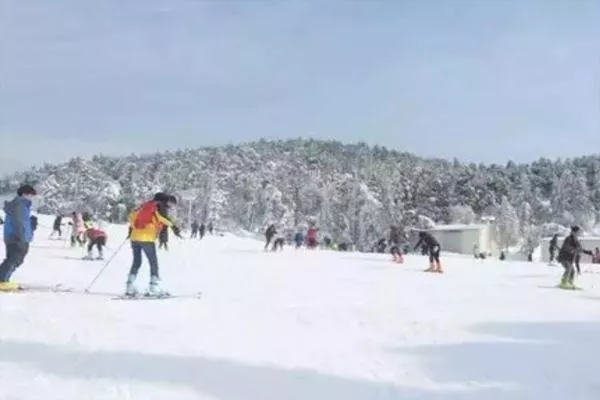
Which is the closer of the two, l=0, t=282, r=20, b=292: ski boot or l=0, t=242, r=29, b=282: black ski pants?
l=0, t=282, r=20, b=292: ski boot

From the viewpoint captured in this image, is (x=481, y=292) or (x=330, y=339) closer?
(x=330, y=339)

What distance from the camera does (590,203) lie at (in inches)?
5886

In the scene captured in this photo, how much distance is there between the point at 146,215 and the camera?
12289mm

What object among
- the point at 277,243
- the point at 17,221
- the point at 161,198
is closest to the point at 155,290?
the point at 161,198

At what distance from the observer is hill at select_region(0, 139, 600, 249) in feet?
421

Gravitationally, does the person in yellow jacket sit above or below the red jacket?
above

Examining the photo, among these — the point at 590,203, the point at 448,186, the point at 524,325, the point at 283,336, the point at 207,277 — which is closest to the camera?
the point at 283,336

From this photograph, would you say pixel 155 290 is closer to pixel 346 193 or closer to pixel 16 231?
pixel 16 231

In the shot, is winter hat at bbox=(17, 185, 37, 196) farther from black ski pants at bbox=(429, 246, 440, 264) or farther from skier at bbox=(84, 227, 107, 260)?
black ski pants at bbox=(429, 246, 440, 264)

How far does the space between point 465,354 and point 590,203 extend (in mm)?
151617

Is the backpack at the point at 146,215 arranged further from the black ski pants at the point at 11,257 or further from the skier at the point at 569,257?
the skier at the point at 569,257

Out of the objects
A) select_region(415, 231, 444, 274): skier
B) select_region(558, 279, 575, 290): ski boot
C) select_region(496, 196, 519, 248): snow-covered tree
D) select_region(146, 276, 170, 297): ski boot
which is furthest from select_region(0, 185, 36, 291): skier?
select_region(496, 196, 519, 248): snow-covered tree

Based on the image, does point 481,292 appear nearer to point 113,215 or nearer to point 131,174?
point 113,215

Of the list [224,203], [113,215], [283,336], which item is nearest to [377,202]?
[224,203]
